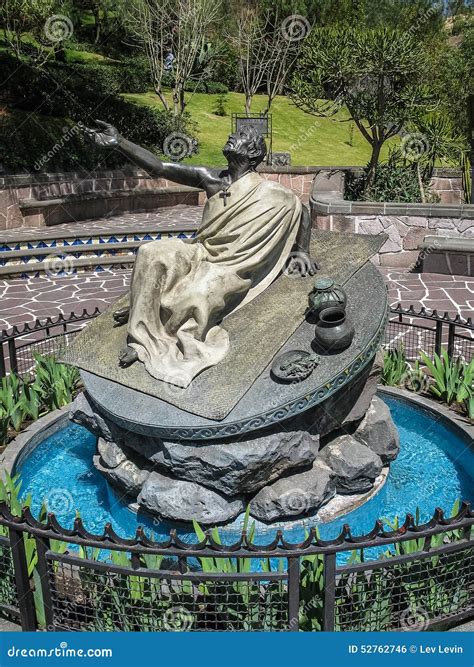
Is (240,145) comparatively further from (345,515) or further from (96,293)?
(96,293)

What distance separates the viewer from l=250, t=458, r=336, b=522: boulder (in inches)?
156

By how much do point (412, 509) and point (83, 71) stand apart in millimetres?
20240

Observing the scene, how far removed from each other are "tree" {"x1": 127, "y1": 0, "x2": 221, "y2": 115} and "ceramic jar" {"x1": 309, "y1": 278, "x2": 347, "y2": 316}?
17463 mm

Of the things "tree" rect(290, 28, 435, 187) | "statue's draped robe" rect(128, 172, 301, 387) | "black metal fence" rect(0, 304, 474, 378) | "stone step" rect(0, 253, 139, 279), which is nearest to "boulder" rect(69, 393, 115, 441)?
"statue's draped robe" rect(128, 172, 301, 387)

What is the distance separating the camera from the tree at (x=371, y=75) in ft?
36.7

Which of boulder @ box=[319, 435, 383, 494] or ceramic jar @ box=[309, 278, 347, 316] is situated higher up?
ceramic jar @ box=[309, 278, 347, 316]

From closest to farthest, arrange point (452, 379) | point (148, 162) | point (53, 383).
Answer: point (148, 162)
point (452, 379)
point (53, 383)

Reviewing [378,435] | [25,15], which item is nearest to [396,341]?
[378,435]

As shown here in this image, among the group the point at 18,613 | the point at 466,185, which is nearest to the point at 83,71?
the point at 466,185

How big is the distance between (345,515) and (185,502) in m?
1.12

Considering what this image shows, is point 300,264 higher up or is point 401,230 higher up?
point 300,264

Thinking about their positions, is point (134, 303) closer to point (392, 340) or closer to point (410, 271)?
point (392, 340)

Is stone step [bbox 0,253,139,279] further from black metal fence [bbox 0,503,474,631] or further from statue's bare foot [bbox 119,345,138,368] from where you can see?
black metal fence [bbox 0,503,474,631]

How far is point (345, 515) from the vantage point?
4230mm
